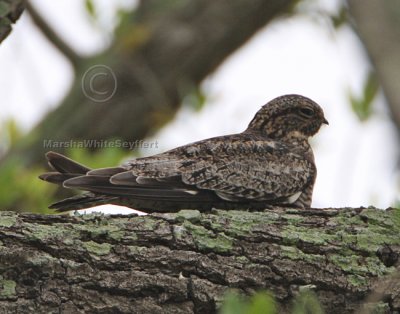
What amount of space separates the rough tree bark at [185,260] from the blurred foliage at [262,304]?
2.9 inches

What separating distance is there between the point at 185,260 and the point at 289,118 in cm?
259

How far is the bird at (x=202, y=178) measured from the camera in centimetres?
489

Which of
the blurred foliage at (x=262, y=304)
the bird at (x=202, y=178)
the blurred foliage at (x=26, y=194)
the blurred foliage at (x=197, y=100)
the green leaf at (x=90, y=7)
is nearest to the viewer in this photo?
the blurred foliage at (x=262, y=304)

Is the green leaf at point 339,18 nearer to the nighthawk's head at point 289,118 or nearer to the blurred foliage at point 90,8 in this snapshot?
the nighthawk's head at point 289,118

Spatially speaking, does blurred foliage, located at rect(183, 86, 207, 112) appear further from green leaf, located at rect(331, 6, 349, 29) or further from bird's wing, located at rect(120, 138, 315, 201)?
bird's wing, located at rect(120, 138, 315, 201)

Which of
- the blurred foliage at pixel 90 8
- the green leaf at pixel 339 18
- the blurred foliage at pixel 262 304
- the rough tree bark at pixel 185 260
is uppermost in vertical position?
the blurred foliage at pixel 90 8

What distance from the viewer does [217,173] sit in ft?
17.0

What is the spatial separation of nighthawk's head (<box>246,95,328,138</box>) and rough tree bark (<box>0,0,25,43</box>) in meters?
2.74

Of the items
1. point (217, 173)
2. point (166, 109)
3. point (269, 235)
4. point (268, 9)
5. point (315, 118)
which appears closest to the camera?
point (269, 235)

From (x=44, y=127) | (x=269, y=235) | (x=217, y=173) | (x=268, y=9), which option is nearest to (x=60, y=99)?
(x=44, y=127)

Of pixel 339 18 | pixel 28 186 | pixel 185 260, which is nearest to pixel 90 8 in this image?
pixel 28 186

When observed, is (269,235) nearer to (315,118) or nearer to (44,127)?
(315,118)

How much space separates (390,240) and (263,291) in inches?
31.2

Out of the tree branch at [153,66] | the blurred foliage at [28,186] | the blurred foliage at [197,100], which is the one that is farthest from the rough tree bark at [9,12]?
the tree branch at [153,66]
